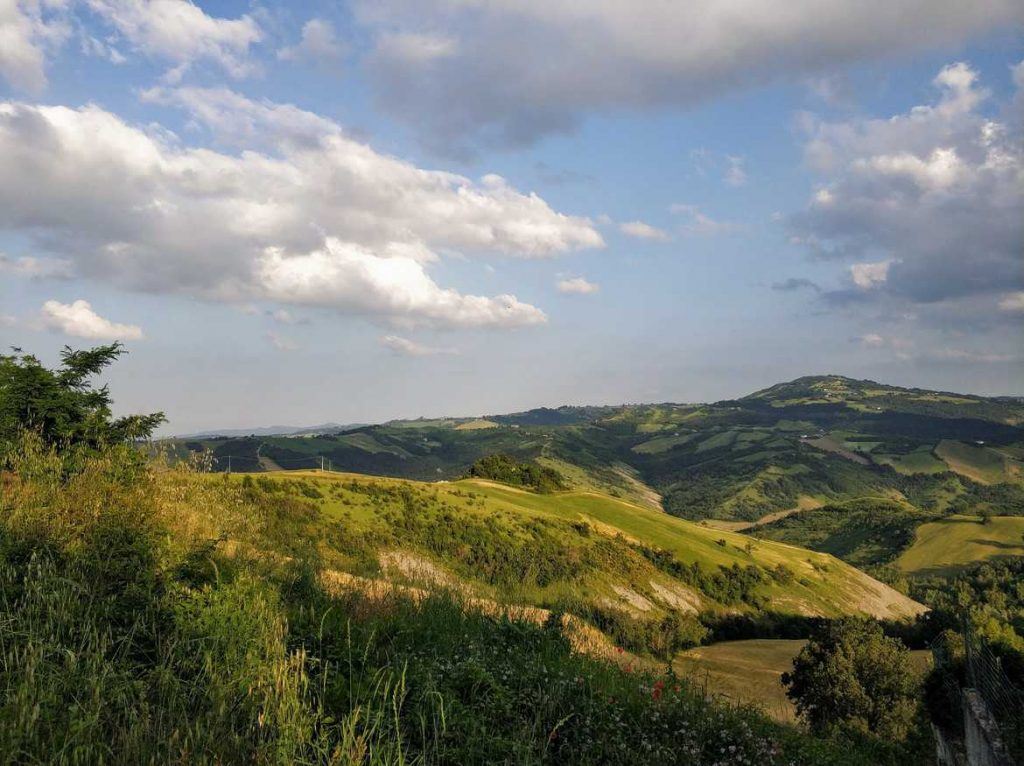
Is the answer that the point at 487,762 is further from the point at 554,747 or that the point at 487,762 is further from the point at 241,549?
the point at 241,549

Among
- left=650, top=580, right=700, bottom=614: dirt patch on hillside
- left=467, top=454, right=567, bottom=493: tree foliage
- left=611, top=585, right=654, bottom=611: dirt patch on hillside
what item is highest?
left=467, top=454, right=567, bottom=493: tree foliage

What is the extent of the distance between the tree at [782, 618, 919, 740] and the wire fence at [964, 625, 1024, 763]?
1887cm

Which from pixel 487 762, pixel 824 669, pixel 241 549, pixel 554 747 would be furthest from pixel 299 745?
pixel 824 669

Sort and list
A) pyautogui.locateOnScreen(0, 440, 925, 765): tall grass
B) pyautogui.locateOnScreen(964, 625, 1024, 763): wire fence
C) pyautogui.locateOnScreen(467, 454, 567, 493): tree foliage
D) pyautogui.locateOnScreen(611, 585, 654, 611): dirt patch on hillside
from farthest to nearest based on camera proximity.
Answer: pyautogui.locateOnScreen(467, 454, 567, 493): tree foliage
pyautogui.locateOnScreen(611, 585, 654, 611): dirt patch on hillside
pyautogui.locateOnScreen(964, 625, 1024, 763): wire fence
pyautogui.locateOnScreen(0, 440, 925, 765): tall grass

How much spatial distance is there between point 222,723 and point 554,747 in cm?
297

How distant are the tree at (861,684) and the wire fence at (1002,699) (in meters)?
18.9

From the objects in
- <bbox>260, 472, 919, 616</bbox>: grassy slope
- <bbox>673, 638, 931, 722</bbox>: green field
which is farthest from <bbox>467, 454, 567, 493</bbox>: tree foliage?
<bbox>673, 638, 931, 722</bbox>: green field

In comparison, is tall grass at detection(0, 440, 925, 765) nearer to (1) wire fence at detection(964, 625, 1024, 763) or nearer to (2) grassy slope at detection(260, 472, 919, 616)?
(1) wire fence at detection(964, 625, 1024, 763)

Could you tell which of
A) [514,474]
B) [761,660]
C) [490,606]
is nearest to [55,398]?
[490,606]

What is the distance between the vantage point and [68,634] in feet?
17.2

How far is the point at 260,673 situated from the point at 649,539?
402 ft

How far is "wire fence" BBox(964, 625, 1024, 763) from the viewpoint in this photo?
10.8 meters

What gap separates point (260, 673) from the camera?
480 cm

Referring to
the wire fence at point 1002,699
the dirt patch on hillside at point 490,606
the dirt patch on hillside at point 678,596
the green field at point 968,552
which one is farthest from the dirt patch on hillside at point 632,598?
the green field at point 968,552
